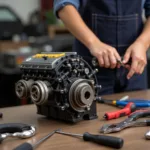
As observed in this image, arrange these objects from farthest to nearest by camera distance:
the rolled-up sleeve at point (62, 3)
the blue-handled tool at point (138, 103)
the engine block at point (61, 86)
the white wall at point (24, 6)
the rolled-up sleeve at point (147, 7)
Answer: the white wall at point (24, 6) → the rolled-up sleeve at point (147, 7) → the rolled-up sleeve at point (62, 3) → the blue-handled tool at point (138, 103) → the engine block at point (61, 86)

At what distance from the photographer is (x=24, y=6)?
12.0 ft

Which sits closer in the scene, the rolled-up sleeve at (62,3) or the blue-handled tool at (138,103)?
the blue-handled tool at (138,103)

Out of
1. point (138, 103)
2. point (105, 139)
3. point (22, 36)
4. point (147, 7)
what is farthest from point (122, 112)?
point (22, 36)

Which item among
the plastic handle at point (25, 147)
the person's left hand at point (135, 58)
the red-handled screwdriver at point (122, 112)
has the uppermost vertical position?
the person's left hand at point (135, 58)

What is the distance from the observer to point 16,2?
362 centimetres

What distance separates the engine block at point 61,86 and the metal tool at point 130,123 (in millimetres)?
69

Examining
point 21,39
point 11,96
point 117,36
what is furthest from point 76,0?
point 21,39

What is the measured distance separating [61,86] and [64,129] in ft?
0.28

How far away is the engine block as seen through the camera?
71 centimetres

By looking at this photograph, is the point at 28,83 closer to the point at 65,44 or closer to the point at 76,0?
the point at 76,0

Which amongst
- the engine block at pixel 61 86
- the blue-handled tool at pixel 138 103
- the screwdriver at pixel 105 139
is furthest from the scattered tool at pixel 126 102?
the screwdriver at pixel 105 139

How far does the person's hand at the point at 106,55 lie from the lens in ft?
2.90

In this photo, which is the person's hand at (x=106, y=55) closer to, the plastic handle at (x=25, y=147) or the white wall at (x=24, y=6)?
the plastic handle at (x=25, y=147)

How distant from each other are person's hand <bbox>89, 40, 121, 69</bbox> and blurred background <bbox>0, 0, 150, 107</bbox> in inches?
34.8
